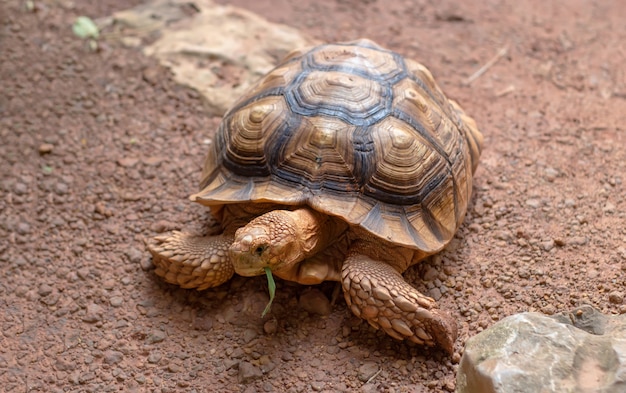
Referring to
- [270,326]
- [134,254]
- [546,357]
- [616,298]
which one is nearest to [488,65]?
[616,298]

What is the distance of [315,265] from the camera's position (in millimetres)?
3225

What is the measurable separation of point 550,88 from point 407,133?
2.09 m

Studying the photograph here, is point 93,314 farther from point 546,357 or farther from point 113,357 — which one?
point 546,357

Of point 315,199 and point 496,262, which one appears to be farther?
point 496,262

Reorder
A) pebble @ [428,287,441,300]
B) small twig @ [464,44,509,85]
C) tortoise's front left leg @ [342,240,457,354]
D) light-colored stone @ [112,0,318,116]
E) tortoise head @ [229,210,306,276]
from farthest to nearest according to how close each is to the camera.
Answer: small twig @ [464,44,509,85], light-colored stone @ [112,0,318,116], pebble @ [428,287,441,300], tortoise's front left leg @ [342,240,457,354], tortoise head @ [229,210,306,276]

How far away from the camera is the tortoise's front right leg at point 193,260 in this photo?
Answer: 3271 millimetres

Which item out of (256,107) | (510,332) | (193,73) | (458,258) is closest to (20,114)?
(193,73)

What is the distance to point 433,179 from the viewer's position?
332 cm

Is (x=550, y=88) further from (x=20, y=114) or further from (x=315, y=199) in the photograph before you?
(x=20, y=114)

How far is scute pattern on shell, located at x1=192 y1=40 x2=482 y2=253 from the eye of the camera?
3156 millimetres

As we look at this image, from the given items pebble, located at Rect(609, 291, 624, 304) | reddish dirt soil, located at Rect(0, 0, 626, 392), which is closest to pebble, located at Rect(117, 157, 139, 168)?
reddish dirt soil, located at Rect(0, 0, 626, 392)

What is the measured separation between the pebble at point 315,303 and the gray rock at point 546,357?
0.87 meters

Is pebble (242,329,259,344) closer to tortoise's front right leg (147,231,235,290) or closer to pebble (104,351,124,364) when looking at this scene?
tortoise's front right leg (147,231,235,290)

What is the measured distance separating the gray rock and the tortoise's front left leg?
0.39 meters
